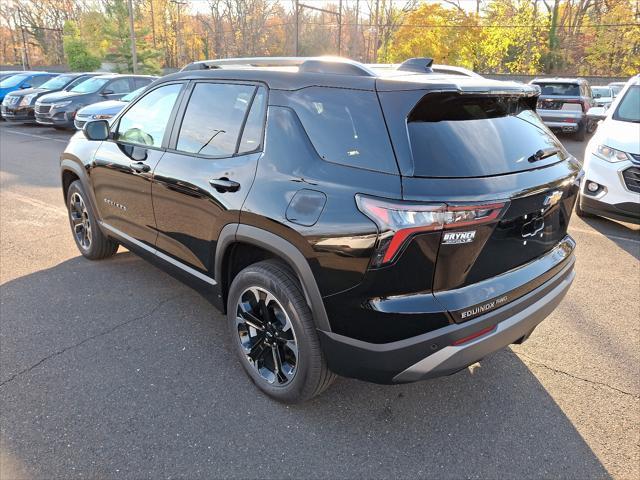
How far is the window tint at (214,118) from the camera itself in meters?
2.78

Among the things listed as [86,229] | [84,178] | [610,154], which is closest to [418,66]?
[84,178]

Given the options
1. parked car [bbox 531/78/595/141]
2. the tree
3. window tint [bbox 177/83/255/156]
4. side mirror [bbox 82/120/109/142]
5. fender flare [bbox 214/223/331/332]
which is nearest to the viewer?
fender flare [bbox 214/223/331/332]

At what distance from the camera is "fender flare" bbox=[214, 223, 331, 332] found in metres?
2.25

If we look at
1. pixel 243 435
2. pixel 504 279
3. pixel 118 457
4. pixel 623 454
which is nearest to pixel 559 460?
pixel 623 454

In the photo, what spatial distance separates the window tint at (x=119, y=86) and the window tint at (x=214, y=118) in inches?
493

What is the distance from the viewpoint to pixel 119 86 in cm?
1420

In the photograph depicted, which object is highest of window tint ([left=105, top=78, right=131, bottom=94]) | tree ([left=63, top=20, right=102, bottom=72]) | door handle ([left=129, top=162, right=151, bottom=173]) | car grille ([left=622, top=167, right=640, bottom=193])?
tree ([left=63, top=20, right=102, bottom=72])

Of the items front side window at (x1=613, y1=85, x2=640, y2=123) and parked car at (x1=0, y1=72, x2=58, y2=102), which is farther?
parked car at (x1=0, y1=72, x2=58, y2=102)

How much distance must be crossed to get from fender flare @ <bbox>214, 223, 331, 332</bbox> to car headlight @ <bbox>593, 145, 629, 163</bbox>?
4790 mm

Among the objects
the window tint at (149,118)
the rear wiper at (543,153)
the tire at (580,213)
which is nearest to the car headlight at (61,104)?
the window tint at (149,118)

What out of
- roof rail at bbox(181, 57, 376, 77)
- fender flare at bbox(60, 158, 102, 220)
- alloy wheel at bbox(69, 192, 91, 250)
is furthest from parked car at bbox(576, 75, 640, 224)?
alloy wheel at bbox(69, 192, 91, 250)

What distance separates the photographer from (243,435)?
2439 mm

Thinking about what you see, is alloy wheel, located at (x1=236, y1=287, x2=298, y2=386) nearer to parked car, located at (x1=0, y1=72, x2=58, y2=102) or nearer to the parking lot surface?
the parking lot surface

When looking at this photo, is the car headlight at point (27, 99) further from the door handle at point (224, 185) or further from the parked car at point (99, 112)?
the door handle at point (224, 185)
